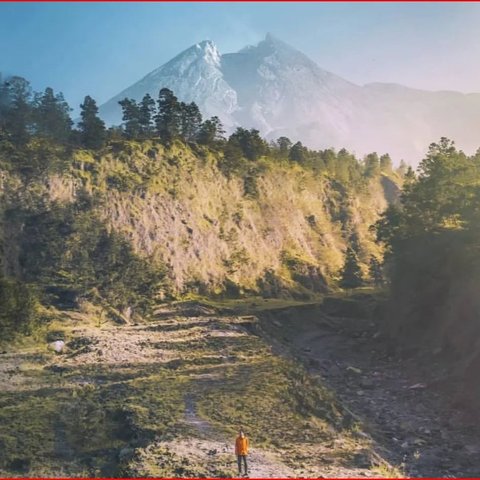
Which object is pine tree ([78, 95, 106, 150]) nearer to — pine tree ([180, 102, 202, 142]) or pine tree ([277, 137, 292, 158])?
pine tree ([180, 102, 202, 142])

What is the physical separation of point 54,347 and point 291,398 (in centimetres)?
2303

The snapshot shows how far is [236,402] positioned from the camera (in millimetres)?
35000

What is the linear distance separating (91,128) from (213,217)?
26.1 metres

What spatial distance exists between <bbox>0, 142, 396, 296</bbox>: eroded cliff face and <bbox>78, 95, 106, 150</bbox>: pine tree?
299 centimetres

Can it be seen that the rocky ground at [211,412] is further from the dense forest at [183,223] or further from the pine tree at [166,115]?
the pine tree at [166,115]

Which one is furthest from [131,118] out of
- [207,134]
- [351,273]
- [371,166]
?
[371,166]

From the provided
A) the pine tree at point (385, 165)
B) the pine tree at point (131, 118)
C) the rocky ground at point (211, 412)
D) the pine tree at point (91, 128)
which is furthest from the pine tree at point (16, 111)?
the pine tree at point (385, 165)

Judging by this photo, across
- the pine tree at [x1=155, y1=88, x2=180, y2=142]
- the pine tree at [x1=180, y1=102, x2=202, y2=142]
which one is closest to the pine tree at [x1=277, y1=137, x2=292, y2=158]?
the pine tree at [x1=180, y1=102, x2=202, y2=142]

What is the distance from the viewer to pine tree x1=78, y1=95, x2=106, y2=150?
8956 centimetres

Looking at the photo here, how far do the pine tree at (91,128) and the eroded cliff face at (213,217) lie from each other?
9.80ft

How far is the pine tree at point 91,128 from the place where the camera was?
89.6 meters

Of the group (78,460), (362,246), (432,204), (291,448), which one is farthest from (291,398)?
(362,246)

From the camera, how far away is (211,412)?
33219 millimetres

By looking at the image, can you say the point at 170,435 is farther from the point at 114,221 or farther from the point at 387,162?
the point at 387,162
